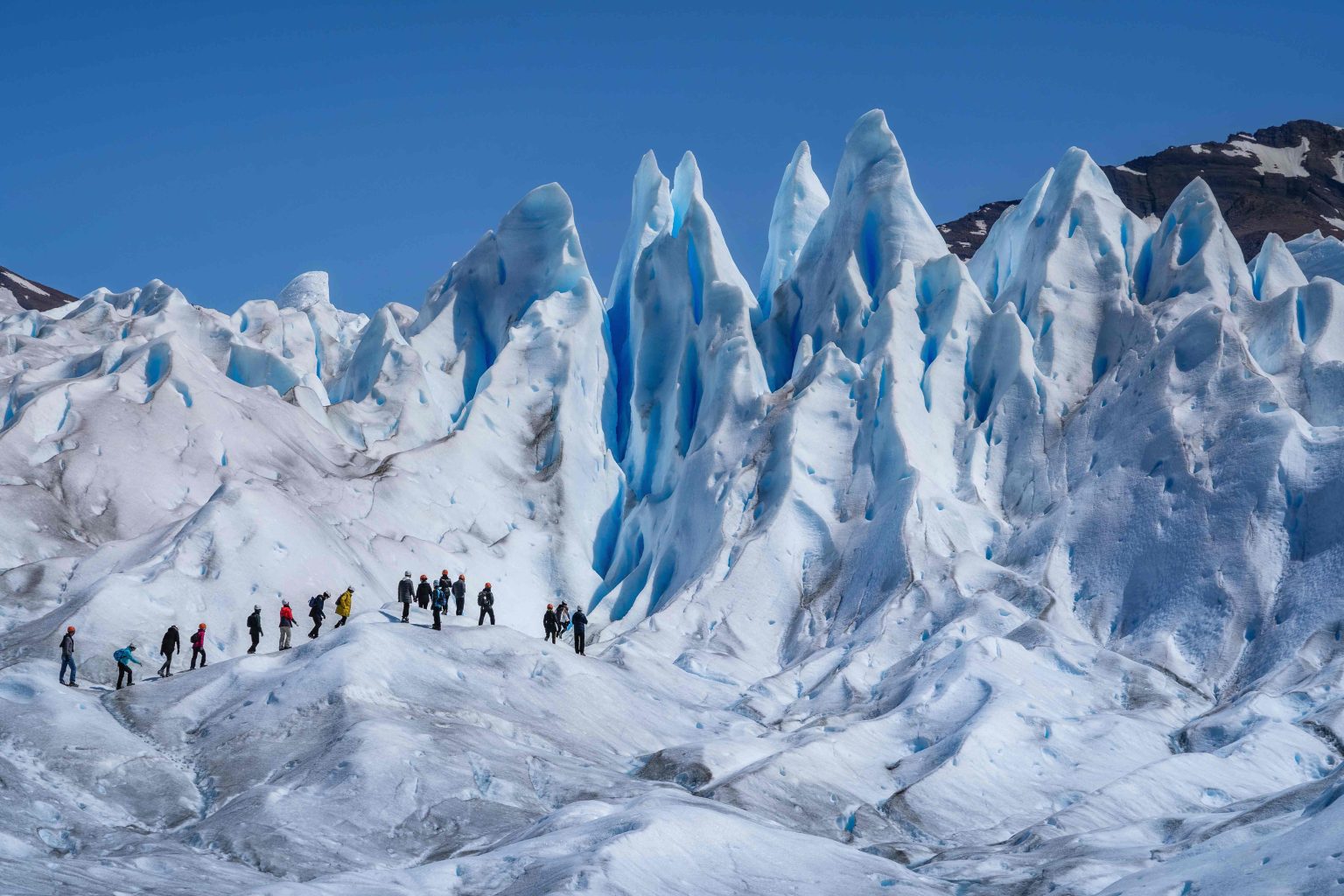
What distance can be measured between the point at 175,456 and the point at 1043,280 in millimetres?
35510

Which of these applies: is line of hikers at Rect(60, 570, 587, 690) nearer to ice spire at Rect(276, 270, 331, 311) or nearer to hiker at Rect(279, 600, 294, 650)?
hiker at Rect(279, 600, 294, 650)

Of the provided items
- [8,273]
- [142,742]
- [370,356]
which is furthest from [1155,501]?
[8,273]

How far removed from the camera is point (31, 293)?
125m

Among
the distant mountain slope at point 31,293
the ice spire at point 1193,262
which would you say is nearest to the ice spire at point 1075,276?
the ice spire at point 1193,262

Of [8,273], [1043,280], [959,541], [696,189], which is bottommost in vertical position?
[959,541]

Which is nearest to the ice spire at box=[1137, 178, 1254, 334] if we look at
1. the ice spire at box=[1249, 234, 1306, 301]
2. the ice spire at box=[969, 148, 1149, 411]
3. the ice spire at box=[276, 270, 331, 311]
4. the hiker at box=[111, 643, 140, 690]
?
the ice spire at box=[969, 148, 1149, 411]

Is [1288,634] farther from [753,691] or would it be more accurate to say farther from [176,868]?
[176,868]

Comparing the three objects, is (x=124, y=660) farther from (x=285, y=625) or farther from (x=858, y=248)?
(x=858, y=248)

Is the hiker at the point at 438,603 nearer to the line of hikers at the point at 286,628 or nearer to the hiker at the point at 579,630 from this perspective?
the line of hikers at the point at 286,628

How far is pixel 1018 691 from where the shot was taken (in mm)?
33781

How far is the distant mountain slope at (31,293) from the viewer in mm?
120750

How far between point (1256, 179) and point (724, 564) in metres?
74.4

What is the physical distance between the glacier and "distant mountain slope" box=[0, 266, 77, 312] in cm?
4897

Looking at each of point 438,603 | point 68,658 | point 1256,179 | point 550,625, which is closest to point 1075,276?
point 550,625
